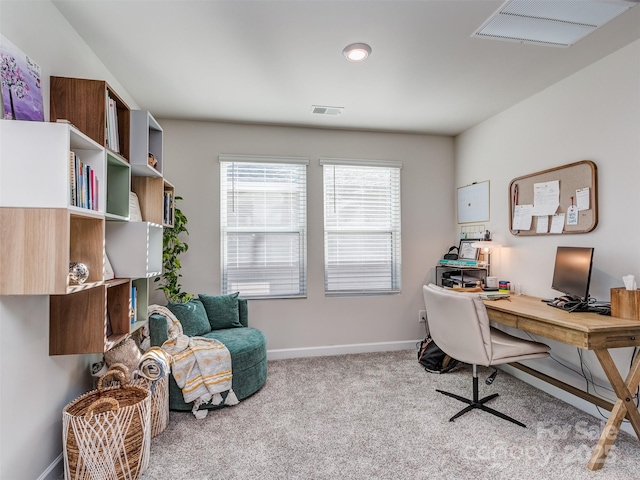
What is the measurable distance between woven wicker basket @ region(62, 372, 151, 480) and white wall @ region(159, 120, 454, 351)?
180cm

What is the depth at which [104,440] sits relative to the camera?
165cm

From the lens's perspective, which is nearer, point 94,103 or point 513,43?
point 94,103

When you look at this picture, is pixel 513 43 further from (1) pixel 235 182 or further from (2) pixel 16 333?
(2) pixel 16 333

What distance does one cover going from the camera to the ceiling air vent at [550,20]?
5.86 ft

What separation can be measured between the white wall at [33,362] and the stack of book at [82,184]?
468 millimetres

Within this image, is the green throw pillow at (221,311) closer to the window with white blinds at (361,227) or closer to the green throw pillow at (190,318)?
the green throw pillow at (190,318)

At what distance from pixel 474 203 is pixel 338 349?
2143mm

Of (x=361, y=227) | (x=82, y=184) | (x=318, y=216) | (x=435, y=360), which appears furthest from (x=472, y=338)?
(x=82, y=184)

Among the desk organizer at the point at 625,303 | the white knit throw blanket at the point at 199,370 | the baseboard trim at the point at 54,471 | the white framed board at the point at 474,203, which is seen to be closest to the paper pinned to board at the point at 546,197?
the white framed board at the point at 474,203

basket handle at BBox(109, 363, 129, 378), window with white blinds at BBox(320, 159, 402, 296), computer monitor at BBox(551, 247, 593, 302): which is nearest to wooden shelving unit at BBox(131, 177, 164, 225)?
basket handle at BBox(109, 363, 129, 378)

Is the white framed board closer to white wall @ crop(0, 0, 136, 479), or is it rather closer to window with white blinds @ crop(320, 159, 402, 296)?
window with white blinds @ crop(320, 159, 402, 296)

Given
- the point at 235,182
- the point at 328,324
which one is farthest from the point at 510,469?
the point at 235,182

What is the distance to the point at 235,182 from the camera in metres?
3.62

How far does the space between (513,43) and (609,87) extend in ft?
2.51
